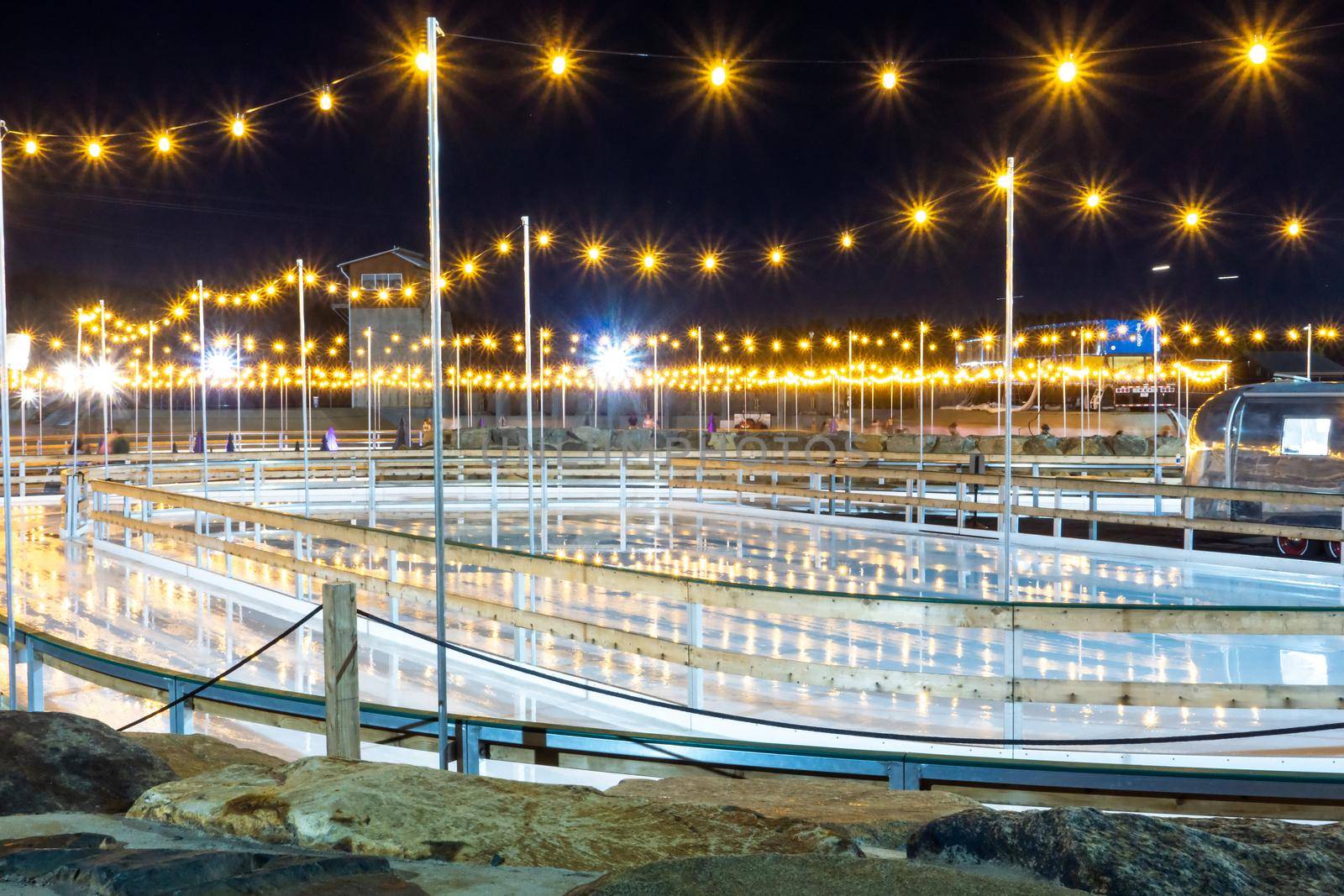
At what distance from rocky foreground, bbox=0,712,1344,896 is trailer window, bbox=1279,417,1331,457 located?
12292 mm

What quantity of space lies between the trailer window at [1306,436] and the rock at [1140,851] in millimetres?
12879

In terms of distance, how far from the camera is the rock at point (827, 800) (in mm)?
4027

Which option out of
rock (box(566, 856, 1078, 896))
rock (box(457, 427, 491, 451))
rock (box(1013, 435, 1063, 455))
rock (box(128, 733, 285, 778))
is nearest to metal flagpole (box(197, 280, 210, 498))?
rock (box(457, 427, 491, 451))

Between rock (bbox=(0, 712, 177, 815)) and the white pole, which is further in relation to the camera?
the white pole

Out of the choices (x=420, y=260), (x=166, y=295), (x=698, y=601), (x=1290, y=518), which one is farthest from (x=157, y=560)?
(x=166, y=295)

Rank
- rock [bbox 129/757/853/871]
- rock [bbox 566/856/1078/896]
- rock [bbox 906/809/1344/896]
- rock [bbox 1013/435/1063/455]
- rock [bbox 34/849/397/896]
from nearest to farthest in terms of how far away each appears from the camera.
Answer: rock [bbox 566/856/1078/896], rock [bbox 906/809/1344/896], rock [bbox 34/849/397/896], rock [bbox 129/757/853/871], rock [bbox 1013/435/1063/455]

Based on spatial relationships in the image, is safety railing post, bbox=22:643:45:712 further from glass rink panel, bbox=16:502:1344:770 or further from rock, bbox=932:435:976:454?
rock, bbox=932:435:976:454

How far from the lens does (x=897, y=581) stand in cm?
1259

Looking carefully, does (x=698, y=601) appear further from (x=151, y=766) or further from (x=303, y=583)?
(x=303, y=583)

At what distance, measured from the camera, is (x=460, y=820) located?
3.86 meters

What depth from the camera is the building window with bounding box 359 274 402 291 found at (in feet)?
197

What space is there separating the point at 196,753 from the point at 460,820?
2409mm

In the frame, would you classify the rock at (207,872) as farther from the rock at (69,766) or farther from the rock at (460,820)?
the rock at (69,766)

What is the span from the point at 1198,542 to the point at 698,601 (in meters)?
11.7
